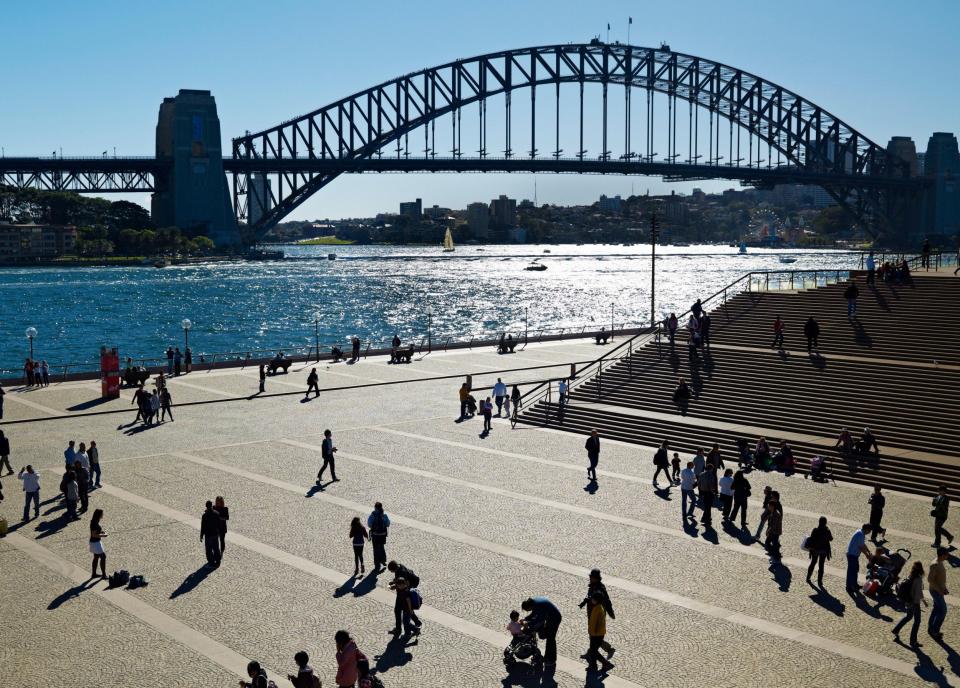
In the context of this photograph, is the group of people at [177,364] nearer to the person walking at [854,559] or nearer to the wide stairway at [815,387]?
the wide stairway at [815,387]

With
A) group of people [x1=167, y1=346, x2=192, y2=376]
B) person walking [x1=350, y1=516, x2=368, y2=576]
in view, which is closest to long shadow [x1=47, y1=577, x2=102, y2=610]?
person walking [x1=350, y1=516, x2=368, y2=576]

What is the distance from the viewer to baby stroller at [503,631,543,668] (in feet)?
37.9

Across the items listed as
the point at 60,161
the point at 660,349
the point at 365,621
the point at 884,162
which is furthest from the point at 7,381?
the point at 884,162

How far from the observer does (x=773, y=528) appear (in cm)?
1576

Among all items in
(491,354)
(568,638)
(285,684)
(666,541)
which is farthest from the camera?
(491,354)

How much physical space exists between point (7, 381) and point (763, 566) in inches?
1038

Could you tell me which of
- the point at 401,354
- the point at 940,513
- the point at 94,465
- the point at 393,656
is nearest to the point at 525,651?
the point at 393,656

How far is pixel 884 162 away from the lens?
16188 centimetres

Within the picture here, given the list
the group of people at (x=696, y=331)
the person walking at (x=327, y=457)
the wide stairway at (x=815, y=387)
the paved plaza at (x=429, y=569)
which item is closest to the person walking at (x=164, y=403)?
the paved plaza at (x=429, y=569)

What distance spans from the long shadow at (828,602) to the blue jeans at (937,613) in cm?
111

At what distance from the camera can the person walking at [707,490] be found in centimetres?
1733

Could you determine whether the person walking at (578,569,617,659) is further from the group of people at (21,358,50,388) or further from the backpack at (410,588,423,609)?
the group of people at (21,358,50,388)

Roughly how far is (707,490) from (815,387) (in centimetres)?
871

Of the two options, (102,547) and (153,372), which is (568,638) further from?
(153,372)
